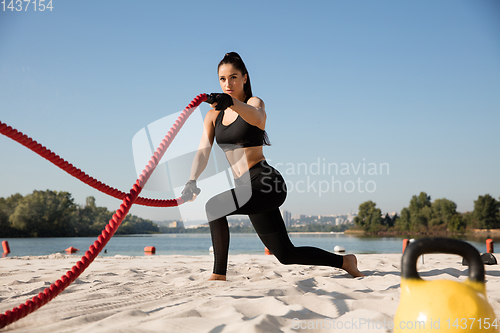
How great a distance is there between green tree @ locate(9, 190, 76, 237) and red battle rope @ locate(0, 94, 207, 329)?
5573cm

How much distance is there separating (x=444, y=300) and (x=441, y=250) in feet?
0.53

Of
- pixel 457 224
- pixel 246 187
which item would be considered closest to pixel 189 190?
pixel 246 187

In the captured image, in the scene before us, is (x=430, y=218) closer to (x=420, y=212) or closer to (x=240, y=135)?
(x=420, y=212)

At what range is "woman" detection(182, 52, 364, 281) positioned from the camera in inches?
103

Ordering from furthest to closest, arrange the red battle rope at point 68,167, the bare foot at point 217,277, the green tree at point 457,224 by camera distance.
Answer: the green tree at point 457,224, the bare foot at point 217,277, the red battle rope at point 68,167

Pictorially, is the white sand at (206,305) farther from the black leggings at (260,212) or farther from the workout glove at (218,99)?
the workout glove at (218,99)

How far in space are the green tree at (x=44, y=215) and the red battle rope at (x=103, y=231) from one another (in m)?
55.7

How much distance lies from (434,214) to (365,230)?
1326cm

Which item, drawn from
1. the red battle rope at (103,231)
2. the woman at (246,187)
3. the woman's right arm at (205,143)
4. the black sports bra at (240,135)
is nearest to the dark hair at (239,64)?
the woman at (246,187)

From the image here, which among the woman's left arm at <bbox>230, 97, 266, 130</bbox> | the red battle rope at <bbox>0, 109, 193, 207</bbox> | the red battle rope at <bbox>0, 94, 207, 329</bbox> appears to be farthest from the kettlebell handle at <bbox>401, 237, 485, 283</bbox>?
the red battle rope at <bbox>0, 109, 193, 207</bbox>

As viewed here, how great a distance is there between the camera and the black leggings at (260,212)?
261 cm

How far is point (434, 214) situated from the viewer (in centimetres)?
6041

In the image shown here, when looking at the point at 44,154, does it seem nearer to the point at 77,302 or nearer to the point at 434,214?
the point at 77,302

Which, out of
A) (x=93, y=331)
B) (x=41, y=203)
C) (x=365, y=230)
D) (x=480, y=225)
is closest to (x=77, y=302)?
(x=93, y=331)
